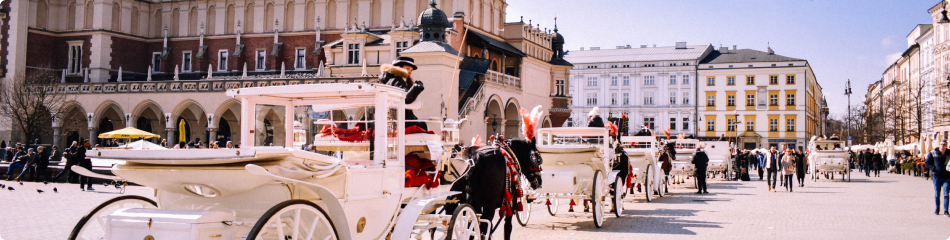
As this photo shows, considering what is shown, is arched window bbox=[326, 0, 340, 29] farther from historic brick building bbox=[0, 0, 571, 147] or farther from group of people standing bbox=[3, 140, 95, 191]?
group of people standing bbox=[3, 140, 95, 191]

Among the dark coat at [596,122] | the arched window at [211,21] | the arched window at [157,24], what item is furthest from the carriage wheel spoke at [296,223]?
the arched window at [157,24]

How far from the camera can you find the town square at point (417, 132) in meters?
5.05

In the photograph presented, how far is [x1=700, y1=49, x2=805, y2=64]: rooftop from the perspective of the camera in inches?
2990

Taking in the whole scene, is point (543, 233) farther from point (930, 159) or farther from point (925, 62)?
point (925, 62)

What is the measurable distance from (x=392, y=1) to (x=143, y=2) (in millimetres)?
19048

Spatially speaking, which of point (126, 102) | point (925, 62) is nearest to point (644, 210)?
point (126, 102)

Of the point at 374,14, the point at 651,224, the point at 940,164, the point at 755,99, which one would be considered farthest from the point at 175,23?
the point at 755,99

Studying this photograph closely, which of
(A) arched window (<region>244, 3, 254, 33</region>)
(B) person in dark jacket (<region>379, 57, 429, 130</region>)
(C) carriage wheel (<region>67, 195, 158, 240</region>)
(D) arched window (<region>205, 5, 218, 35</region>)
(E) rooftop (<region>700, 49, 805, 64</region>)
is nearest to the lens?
(C) carriage wheel (<region>67, 195, 158, 240</region>)

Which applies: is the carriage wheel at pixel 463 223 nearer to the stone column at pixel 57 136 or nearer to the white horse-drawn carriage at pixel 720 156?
the white horse-drawn carriage at pixel 720 156

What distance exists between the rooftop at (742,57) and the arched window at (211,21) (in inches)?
2022

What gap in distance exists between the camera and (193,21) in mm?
50781

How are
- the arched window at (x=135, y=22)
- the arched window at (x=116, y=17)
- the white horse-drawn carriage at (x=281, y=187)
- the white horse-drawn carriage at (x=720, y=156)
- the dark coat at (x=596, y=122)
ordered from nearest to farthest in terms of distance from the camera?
the white horse-drawn carriage at (x=281, y=187) → the dark coat at (x=596, y=122) → the white horse-drawn carriage at (x=720, y=156) → the arched window at (x=116, y=17) → the arched window at (x=135, y=22)

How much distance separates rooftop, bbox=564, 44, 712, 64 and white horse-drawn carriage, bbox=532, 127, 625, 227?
68180 mm

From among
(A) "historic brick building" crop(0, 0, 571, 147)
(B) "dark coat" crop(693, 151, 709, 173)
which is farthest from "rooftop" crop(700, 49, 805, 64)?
(B) "dark coat" crop(693, 151, 709, 173)
